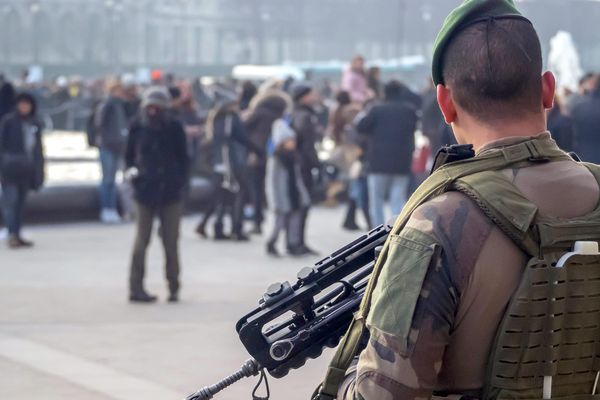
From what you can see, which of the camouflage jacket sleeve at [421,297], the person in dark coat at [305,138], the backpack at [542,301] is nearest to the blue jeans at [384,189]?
the person in dark coat at [305,138]

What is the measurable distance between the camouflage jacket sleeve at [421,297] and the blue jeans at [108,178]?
42.6 feet

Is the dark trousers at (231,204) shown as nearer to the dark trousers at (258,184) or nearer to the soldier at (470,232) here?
the dark trousers at (258,184)

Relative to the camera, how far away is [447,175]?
2.33 meters

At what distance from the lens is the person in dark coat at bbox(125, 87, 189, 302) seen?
32.2 ft

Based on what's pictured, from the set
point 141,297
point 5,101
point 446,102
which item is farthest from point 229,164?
point 446,102

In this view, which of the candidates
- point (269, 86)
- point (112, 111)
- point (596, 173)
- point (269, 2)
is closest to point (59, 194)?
point (112, 111)

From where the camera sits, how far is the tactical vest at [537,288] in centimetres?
229

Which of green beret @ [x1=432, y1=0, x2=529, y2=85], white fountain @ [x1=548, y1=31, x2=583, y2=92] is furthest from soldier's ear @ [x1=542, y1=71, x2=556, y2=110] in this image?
white fountain @ [x1=548, y1=31, x2=583, y2=92]

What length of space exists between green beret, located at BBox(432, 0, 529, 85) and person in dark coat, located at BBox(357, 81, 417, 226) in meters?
10.3

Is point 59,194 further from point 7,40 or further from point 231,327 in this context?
point 7,40

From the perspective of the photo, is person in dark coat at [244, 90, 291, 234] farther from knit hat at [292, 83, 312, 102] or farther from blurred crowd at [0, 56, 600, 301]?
knit hat at [292, 83, 312, 102]

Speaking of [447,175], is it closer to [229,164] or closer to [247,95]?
[229,164]

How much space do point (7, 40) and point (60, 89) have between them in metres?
37.5

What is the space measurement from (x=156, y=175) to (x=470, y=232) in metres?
7.64
